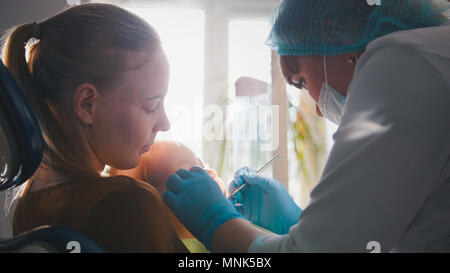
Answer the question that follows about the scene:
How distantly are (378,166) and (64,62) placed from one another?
2.28ft

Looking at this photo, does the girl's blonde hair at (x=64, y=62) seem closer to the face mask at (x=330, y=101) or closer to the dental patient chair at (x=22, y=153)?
the dental patient chair at (x=22, y=153)

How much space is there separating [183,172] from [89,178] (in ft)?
→ 0.76

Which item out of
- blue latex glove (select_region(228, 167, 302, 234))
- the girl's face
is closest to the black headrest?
the girl's face

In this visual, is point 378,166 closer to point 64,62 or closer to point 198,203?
point 198,203

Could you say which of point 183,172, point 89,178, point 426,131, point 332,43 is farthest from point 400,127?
point 89,178

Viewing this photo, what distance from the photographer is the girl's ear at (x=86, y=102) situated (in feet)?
2.53

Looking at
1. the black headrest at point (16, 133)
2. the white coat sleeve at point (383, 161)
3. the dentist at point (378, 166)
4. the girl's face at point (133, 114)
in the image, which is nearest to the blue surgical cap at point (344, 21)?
the dentist at point (378, 166)

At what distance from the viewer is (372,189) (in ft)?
1.96

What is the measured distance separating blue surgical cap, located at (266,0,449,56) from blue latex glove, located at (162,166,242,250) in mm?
459

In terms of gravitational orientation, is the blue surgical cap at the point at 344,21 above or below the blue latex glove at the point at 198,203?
above

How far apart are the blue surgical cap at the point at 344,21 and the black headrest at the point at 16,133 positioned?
2.20 feet

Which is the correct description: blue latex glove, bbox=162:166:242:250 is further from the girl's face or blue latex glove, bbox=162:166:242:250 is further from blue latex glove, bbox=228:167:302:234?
blue latex glove, bbox=228:167:302:234

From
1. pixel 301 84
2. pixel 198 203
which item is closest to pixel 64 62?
pixel 198 203

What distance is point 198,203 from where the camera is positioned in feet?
2.69
